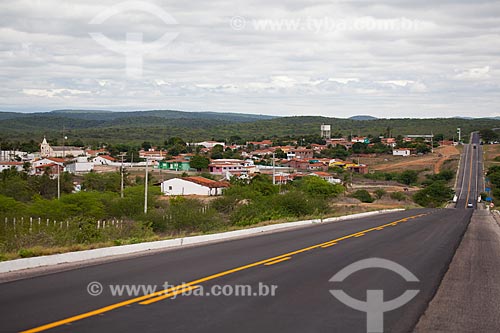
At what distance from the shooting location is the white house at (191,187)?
8162cm

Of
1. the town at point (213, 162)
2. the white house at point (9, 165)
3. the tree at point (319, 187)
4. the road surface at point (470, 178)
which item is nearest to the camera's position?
the tree at point (319, 187)

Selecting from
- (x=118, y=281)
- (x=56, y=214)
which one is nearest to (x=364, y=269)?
(x=118, y=281)

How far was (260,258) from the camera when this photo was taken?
16.2m

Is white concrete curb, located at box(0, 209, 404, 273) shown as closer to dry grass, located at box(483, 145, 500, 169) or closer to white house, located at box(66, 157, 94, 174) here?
white house, located at box(66, 157, 94, 174)

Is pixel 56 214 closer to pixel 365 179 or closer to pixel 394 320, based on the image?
pixel 394 320

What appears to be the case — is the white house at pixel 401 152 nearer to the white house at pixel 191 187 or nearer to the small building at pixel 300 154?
the small building at pixel 300 154

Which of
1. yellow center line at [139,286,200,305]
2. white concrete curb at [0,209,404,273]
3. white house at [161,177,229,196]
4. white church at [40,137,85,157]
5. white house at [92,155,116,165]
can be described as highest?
yellow center line at [139,286,200,305]

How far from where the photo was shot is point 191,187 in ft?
274

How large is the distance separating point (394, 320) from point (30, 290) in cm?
620

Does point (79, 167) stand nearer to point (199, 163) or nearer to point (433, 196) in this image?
point (199, 163)

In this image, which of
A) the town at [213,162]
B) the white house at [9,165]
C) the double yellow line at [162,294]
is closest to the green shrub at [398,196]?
the town at [213,162]

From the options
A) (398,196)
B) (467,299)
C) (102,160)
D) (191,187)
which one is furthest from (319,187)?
(467,299)

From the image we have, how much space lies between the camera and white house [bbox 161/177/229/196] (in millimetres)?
81625

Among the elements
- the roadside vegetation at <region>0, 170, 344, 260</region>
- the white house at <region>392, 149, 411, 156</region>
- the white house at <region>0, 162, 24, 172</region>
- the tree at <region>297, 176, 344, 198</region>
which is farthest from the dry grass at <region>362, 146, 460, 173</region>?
the white house at <region>0, 162, 24, 172</region>
